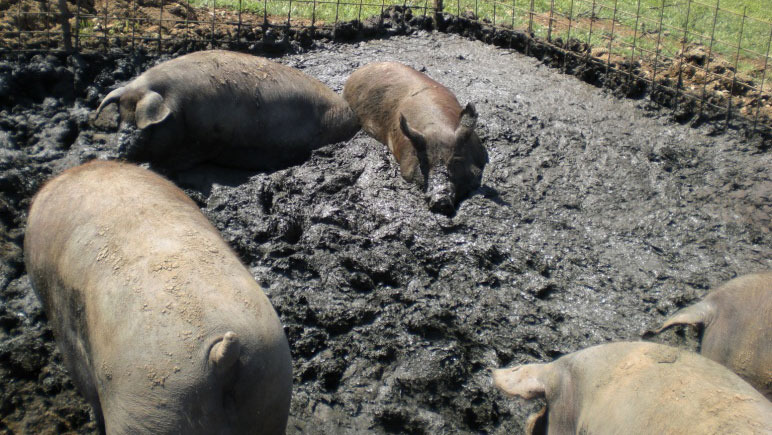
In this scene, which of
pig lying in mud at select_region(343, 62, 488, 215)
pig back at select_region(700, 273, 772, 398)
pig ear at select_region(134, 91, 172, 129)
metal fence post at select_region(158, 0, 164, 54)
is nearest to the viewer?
pig back at select_region(700, 273, 772, 398)

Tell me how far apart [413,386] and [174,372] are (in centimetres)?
145

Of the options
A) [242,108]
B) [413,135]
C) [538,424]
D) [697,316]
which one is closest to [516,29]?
[413,135]

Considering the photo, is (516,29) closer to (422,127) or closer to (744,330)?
(422,127)

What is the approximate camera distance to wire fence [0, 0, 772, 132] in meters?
6.81

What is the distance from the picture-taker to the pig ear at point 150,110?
5438 millimetres

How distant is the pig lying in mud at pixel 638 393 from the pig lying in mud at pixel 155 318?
3.13ft

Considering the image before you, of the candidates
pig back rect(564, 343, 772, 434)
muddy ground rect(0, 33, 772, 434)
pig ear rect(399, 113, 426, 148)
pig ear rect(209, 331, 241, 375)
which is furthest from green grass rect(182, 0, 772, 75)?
pig ear rect(209, 331, 241, 375)

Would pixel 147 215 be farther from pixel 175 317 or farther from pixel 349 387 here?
pixel 349 387

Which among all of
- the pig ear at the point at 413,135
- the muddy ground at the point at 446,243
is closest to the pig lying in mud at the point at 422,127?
→ the pig ear at the point at 413,135

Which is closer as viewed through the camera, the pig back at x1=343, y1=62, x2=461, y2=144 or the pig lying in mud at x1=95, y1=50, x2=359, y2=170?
the pig lying in mud at x1=95, y1=50, x2=359, y2=170

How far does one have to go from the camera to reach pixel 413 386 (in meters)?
3.62

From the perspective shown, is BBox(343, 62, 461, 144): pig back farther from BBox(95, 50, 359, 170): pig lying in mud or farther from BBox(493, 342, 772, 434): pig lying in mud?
BBox(493, 342, 772, 434): pig lying in mud

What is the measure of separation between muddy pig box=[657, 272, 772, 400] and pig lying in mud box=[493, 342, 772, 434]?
68cm

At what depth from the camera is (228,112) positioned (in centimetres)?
589
